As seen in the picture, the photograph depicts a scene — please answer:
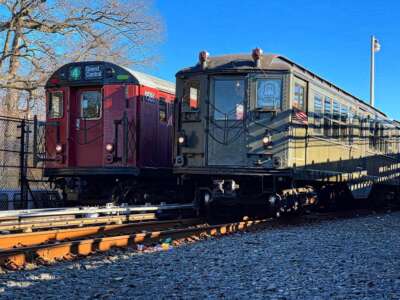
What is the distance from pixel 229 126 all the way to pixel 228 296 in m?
6.86

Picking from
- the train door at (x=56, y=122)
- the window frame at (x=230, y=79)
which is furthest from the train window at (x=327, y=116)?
the train door at (x=56, y=122)

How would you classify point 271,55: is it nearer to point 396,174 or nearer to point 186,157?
point 186,157

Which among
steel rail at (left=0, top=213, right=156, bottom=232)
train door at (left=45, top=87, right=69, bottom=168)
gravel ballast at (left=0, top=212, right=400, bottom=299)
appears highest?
train door at (left=45, top=87, right=69, bottom=168)

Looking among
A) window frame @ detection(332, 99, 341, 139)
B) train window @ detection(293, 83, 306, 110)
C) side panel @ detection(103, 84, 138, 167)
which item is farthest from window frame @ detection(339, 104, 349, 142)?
side panel @ detection(103, 84, 138, 167)

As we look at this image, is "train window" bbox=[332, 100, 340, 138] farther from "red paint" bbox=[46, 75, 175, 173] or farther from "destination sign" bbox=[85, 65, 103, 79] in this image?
"destination sign" bbox=[85, 65, 103, 79]

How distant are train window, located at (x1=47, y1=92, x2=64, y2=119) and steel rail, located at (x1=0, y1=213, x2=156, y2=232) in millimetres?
3687

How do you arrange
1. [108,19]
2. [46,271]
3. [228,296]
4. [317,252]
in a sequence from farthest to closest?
[108,19] < [317,252] < [46,271] < [228,296]

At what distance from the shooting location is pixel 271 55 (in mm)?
12078

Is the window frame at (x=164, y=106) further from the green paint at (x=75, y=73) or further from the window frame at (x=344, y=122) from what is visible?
the window frame at (x=344, y=122)

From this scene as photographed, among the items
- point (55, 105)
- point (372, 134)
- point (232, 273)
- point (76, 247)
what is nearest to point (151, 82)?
point (55, 105)

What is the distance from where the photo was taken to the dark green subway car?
11.7 meters

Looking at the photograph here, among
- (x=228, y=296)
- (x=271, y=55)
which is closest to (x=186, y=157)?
(x=271, y=55)

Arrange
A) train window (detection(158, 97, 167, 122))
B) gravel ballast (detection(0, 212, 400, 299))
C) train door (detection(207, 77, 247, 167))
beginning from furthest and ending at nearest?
train window (detection(158, 97, 167, 122)) < train door (detection(207, 77, 247, 167)) < gravel ballast (detection(0, 212, 400, 299))

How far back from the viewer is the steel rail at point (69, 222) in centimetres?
974
